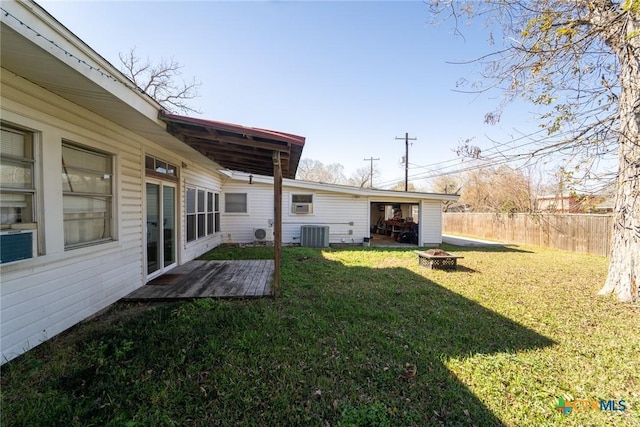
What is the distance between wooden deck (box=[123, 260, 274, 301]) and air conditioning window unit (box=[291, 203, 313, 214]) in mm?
4814

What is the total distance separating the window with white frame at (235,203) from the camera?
36.0 ft

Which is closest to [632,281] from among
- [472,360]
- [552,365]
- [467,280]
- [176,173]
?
[467,280]

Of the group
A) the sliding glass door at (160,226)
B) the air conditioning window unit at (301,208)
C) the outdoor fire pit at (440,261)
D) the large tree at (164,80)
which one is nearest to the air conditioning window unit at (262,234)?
the air conditioning window unit at (301,208)

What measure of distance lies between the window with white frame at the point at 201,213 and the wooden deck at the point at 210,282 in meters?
1.18

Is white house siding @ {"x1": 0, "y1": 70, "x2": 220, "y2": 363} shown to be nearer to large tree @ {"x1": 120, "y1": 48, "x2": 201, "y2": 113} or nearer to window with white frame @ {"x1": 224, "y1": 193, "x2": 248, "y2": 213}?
window with white frame @ {"x1": 224, "y1": 193, "x2": 248, "y2": 213}

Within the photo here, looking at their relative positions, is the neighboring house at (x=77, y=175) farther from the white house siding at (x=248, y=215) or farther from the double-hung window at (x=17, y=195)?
the white house siding at (x=248, y=215)

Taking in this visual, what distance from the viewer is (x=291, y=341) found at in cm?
296

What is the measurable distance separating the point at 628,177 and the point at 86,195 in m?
8.36

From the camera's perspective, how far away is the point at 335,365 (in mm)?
2549

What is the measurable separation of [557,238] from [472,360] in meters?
11.9

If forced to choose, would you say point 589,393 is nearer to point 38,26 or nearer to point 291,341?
point 291,341

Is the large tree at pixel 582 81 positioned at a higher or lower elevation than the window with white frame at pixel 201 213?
higher

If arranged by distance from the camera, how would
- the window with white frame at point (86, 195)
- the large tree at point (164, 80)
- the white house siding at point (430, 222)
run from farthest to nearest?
the large tree at point (164, 80) → the white house siding at point (430, 222) → the window with white frame at point (86, 195)

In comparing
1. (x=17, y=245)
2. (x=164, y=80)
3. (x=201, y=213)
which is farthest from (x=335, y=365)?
(x=164, y=80)
